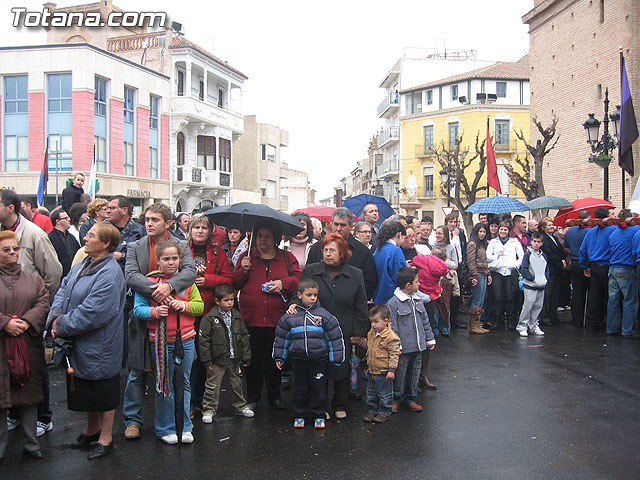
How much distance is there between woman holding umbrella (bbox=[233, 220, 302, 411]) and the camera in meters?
6.06

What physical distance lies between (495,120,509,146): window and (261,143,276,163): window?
20.7 metres

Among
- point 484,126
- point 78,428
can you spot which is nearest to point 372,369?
point 78,428

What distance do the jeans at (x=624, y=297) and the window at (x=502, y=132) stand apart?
45.4m

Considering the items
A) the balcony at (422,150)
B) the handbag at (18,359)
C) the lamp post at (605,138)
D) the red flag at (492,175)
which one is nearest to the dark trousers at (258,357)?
the handbag at (18,359)

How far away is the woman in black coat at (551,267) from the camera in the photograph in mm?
11367

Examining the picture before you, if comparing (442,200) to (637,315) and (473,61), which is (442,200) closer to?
(473,61)

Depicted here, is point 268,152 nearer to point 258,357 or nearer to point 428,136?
point 428,136

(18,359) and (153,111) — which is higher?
(153,111)

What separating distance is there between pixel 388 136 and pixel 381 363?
59081 millimetres

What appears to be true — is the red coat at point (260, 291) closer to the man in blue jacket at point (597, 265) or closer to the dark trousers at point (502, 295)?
the dark trousers at point (502, 295)

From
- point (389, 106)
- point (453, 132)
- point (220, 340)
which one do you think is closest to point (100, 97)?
point (220, 340)

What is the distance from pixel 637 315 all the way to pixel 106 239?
949cm

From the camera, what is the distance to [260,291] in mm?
6070

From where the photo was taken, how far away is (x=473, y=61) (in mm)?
61125
